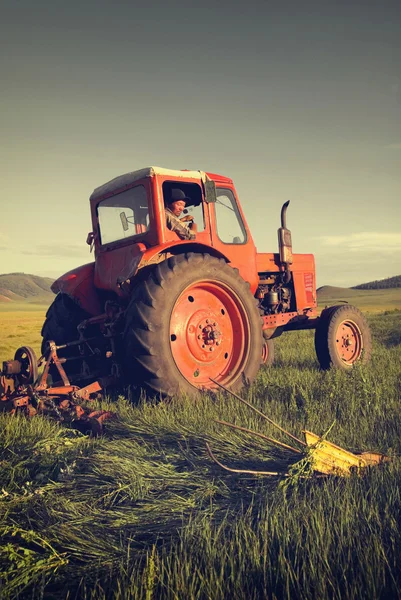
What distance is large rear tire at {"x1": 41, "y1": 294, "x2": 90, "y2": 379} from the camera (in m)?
5.90

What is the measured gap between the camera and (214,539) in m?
1.97

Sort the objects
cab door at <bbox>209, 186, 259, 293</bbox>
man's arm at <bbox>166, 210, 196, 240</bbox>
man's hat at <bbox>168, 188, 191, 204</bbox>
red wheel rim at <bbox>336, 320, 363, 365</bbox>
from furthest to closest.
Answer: red wheel rim at <bbox>336, 320, 363, 365</bbox> < cab door at <bbox>209, 186, 259, 293</bbox> < man's hat at <bbox>168, 188, 191, 204</bbox> < man's arm at <bbox>166, 210, 196, 240</bbox>

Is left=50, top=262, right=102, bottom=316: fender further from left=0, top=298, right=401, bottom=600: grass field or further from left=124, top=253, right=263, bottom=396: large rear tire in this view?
left=0, top=298, right=401, bottom=600: grass field

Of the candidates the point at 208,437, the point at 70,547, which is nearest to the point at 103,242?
the point at 208,437

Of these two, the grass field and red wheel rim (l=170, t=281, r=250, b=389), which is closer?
the grass field

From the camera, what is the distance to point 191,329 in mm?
5090

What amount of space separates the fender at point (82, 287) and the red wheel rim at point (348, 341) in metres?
3.56

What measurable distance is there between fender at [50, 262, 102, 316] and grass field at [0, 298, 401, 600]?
1.88 m

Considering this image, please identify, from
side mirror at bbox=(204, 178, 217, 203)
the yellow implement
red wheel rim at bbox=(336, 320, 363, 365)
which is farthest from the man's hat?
the yellow implement

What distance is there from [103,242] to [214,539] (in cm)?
459


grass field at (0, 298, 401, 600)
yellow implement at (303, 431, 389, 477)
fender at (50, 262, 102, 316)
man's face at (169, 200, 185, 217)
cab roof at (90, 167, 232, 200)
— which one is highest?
cab roof at (90, 167, 232, 200)

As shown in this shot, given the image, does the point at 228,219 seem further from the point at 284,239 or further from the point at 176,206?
the point at 284,239

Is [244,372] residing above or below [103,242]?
below

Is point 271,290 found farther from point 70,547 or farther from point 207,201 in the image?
point 70,547
